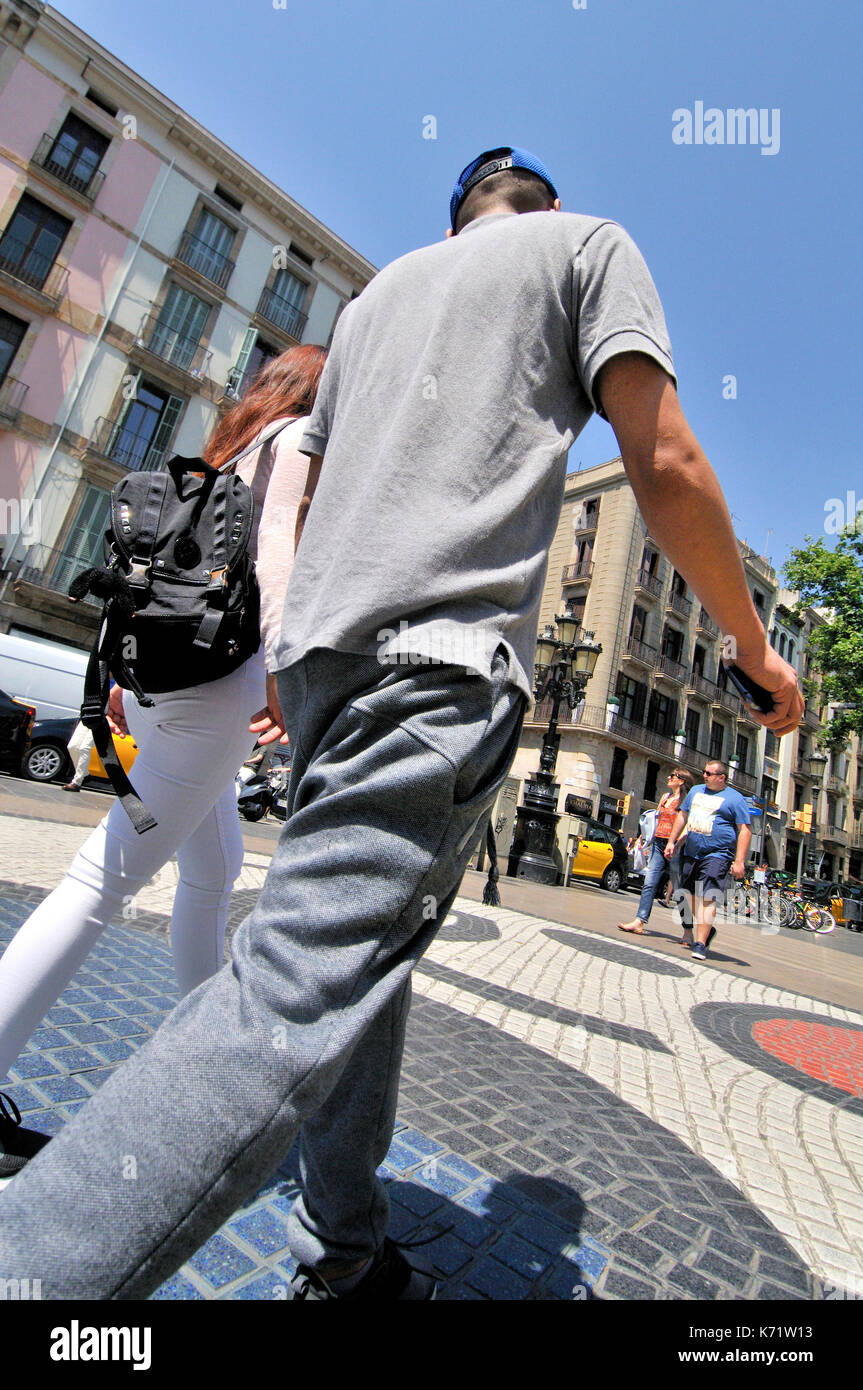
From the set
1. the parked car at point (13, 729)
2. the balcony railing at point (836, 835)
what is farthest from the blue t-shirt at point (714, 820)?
the balcony railing at point (836, 835)

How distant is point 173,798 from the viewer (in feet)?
4.93

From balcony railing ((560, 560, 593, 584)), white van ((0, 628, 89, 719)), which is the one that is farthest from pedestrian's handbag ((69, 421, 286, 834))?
balcony railing ((560, 560, 593, 584))

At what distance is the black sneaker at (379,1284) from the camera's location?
1.15m

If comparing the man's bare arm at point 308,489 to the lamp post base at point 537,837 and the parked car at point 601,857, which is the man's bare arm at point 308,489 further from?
the parked car at point 601,857

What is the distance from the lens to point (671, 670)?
114 feet

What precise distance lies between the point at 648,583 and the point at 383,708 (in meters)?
34.2

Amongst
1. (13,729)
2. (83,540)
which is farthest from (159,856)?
(83,540)

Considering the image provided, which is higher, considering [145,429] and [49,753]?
[145,429]

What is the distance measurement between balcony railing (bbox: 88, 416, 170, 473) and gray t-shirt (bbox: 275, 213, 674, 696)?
21568 millimetres

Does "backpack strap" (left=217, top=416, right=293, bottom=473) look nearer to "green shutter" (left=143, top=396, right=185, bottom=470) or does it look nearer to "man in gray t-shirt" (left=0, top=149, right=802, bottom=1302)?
"man in gray t-shirt" (left=0, top=149, right=802, bottom=1302)

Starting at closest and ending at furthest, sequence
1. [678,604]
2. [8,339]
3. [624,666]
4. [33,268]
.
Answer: [8,339] → [33,268] → [624,666] → [678,604]

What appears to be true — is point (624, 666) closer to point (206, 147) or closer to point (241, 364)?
point (241, 364)

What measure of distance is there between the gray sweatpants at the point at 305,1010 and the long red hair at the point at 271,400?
1.13 meters
